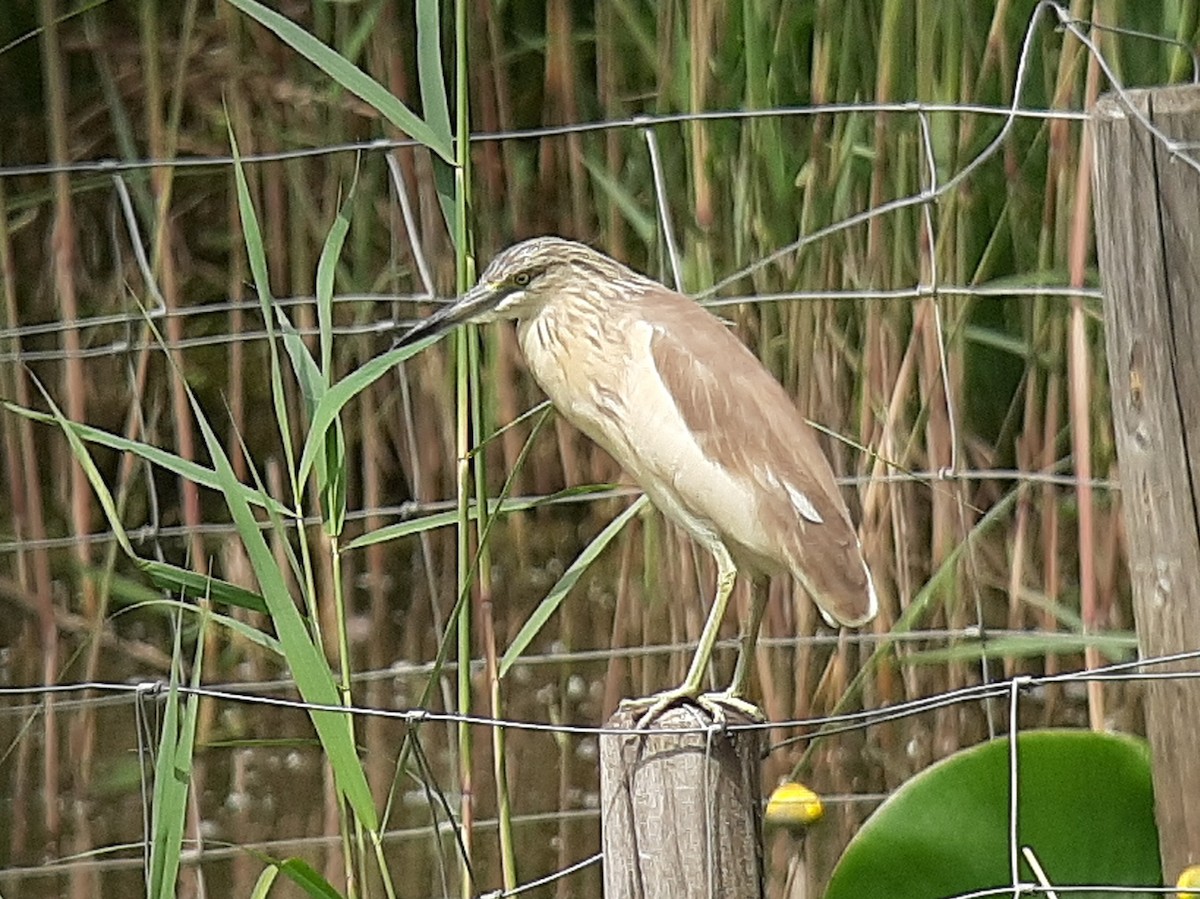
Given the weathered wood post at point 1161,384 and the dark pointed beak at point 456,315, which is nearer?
the weathered wood post at point 1161,384

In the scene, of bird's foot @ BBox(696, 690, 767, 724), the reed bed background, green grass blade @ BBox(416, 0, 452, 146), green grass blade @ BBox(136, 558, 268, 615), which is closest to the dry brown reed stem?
the reed bed background

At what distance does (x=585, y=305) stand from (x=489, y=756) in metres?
1.39

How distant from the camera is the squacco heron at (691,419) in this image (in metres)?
1.63

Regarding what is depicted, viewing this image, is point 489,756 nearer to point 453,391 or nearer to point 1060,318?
point 453,391

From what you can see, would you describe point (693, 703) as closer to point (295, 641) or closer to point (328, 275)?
point (295, 641)

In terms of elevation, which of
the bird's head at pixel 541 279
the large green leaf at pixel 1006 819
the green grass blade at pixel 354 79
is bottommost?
the large green leaf at pixel 1006 819

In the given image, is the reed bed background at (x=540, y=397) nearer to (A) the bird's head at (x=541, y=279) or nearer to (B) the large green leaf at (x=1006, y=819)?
(A) the bird's head at (x=541, y=279)

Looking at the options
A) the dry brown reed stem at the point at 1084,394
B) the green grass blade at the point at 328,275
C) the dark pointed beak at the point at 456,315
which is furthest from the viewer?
the dry brown reed stem at the point at 1084,394

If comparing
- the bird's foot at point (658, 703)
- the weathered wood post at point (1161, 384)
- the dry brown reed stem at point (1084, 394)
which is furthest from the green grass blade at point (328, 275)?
the dry brown reed stem at point (1084, 394)

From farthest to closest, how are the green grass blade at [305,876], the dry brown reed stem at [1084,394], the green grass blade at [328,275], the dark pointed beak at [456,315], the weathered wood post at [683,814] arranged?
the dry brown reed stem at [1084,394], the dark pointed beak at [456,315], the green grass blade at [328,275], the green grass blade at [305,876], the weathered wood post at [683,814]

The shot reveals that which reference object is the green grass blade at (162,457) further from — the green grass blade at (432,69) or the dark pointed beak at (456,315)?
the green grass blade at (432,69)

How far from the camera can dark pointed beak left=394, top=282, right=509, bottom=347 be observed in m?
1.67

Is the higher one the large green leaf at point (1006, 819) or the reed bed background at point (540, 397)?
the reed bed background at point (540, 397)

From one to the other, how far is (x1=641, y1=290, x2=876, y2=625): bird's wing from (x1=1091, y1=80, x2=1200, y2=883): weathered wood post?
0.71ft
